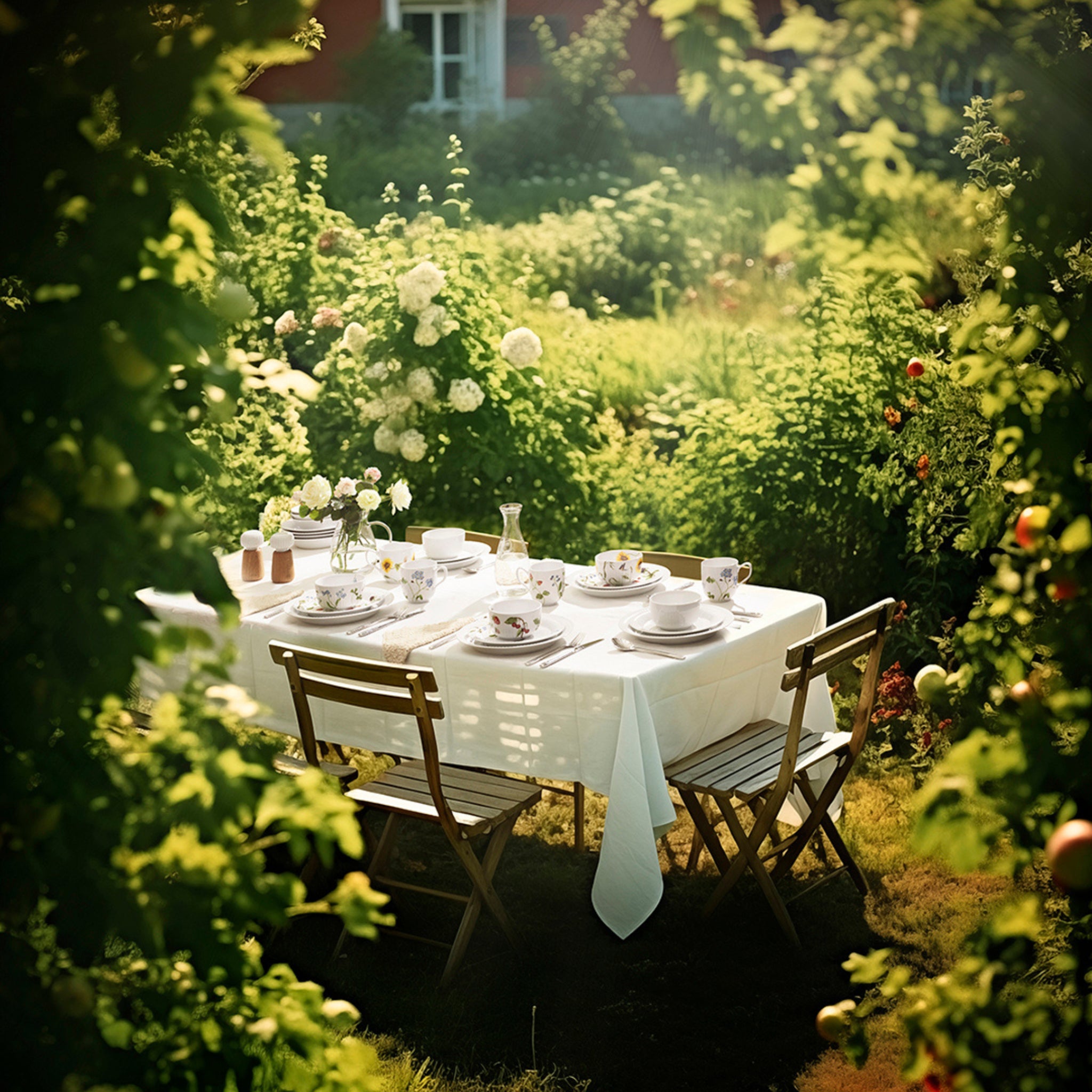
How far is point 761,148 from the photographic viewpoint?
1012cm

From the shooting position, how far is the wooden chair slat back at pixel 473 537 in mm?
3895

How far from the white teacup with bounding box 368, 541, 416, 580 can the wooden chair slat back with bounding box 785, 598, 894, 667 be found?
116 cm

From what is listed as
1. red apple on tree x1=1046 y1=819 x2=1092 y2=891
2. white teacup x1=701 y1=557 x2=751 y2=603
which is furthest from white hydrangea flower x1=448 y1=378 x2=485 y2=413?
red apple on tree x1=1046 y1=819 x2=1092 y2=891

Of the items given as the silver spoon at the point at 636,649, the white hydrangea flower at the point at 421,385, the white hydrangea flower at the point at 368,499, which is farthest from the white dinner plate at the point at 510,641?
the white hydrangea flower at the point at 421,385

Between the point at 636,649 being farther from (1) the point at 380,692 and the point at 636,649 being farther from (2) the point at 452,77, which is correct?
(2) the point at 452,77

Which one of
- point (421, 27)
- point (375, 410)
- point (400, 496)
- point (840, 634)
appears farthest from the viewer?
point (421, 27)

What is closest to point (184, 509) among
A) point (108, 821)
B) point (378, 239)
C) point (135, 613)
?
point (135, 613)

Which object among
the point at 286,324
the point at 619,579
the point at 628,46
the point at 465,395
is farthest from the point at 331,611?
the point at 628,46

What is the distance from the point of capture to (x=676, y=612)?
113 inches

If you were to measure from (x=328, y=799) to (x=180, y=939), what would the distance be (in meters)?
0.23

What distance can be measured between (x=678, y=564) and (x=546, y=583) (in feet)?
1.76

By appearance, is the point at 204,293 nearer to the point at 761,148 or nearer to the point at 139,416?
the point at 139,416

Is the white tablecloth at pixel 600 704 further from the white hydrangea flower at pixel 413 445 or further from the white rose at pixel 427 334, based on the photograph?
the white rose at pixel 427 334

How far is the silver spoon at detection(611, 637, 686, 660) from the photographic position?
2.78 m
